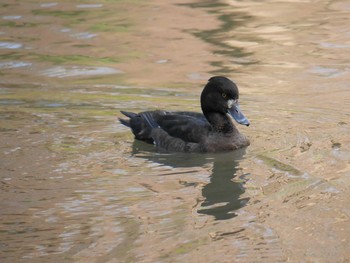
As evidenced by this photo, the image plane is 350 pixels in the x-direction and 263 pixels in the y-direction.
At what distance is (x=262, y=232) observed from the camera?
26.9 ft

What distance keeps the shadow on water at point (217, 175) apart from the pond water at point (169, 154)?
0.8 inches

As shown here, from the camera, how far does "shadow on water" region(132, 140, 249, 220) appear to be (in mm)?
8945

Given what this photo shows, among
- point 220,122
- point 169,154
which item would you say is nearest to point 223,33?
point 220,122

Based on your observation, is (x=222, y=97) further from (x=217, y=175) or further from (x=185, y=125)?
(x=217, y=175)

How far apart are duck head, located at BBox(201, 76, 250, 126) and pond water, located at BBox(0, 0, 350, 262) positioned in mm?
435

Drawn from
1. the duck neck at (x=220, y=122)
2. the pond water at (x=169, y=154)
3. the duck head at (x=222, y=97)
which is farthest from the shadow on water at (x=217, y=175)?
the duck head at (x=222, y=97)

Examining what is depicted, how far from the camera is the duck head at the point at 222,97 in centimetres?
1110

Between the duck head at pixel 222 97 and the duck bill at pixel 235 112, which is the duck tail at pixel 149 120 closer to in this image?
the duck head at pixel 222 97

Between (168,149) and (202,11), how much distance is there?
24.8 ft

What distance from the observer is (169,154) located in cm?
1102

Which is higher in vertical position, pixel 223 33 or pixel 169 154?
pixel 223 33

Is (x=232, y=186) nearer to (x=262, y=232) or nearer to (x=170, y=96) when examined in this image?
(x=262, y=232)

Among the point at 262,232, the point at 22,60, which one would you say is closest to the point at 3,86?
the point at 22,60

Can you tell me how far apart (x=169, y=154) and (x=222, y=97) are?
869 mm
